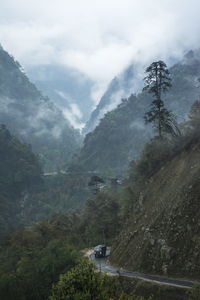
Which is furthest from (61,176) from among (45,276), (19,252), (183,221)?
(183,221)

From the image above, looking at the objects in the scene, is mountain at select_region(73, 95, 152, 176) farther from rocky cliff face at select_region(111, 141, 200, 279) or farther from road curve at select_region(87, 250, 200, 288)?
road curve at select_region(87, 250, 200, 288)

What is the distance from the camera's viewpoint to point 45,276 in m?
46.5

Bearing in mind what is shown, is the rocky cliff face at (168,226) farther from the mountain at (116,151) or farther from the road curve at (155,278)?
the mountain at (116,151)

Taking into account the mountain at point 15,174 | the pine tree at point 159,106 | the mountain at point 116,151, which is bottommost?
the pine tree at point 159,106

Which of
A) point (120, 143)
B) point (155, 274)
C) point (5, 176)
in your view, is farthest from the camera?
point (120, 143)

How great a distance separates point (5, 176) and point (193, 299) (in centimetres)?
→ 15133

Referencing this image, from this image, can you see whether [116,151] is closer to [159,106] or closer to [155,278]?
[159,106]

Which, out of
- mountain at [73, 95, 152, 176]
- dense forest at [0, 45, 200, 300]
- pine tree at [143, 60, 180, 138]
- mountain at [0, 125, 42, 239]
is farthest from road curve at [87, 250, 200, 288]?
mountain at [73, 95, 152, 176]

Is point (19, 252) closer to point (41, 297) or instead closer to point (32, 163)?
point (41, 297)

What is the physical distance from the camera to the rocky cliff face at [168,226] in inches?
1198

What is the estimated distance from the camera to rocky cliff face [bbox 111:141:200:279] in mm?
30422

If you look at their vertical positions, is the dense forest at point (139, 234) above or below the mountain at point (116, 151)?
below

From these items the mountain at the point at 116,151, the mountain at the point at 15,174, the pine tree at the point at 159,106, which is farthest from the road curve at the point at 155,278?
the mountain at the point at 116,151

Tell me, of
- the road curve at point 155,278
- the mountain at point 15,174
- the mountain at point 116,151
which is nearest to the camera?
the road curve at point 155,278
